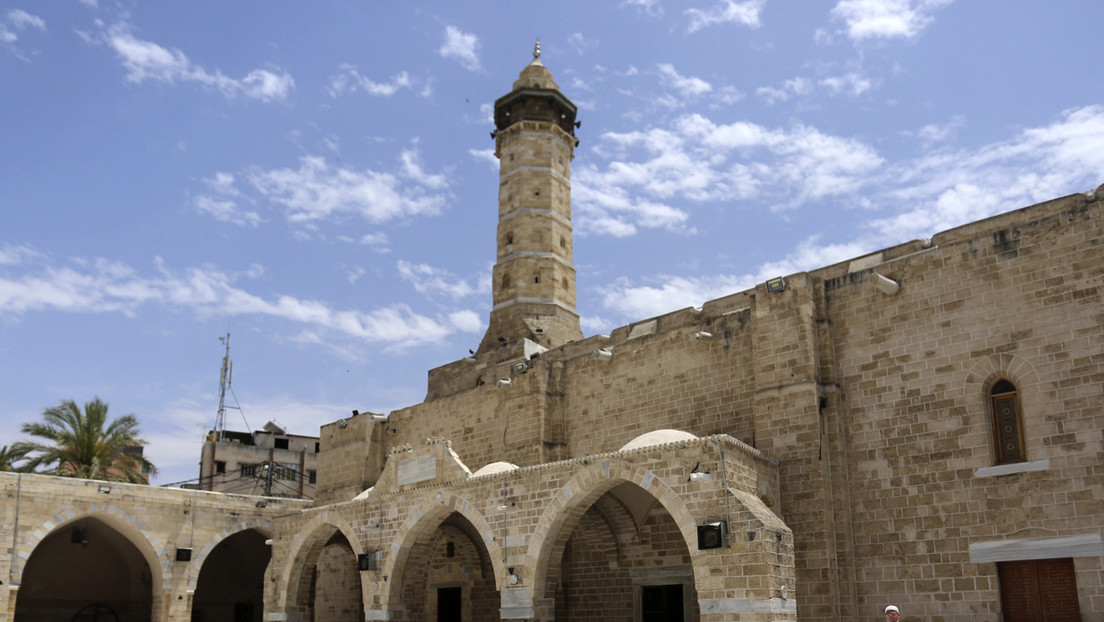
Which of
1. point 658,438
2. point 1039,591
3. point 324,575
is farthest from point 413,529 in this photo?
point 1039,591

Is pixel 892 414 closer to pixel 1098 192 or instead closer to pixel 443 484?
pixel 1098 192

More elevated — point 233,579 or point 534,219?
point 534,219

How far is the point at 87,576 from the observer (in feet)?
69.4

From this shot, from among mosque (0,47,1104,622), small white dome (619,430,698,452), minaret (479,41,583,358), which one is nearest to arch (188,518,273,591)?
mosque (0,47,1104,622)

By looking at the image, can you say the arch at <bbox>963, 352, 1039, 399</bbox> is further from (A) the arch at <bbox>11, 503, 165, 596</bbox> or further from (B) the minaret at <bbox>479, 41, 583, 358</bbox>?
(A) the arch at <bbox>11, 503, 165, 596</bbox>

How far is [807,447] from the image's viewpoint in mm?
12430

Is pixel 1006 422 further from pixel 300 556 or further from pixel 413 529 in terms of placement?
pixel 300 556

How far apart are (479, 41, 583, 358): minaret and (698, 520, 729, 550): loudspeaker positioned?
12.1m

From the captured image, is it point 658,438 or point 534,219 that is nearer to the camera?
point 658,438

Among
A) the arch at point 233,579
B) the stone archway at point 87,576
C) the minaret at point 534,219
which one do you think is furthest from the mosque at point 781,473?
the minaret at point 534,219

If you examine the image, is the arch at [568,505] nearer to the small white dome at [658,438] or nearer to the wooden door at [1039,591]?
the small white dome at [658,438]

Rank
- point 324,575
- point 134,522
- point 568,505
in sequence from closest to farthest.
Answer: point 568,505, point 134,522, point 324,575

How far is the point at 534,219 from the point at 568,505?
13.0 metres

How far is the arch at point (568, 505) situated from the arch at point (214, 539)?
32.3ft
